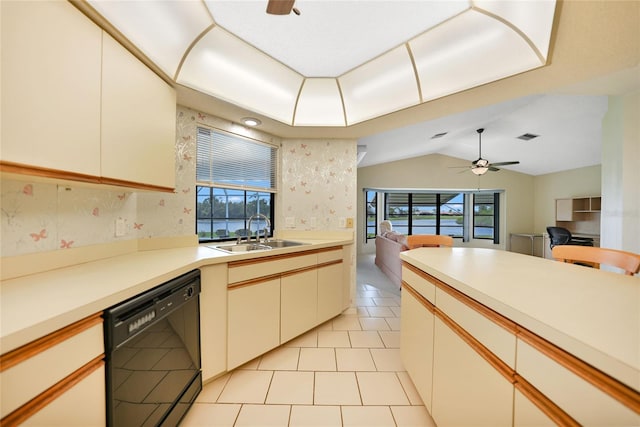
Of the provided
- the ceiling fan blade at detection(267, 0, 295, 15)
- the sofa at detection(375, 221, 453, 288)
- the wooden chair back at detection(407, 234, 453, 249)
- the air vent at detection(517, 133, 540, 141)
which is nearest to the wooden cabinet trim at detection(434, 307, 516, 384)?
the wooden chair back at detection(407, 234, 453, 249)

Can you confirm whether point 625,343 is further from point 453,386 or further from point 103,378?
point 103,378

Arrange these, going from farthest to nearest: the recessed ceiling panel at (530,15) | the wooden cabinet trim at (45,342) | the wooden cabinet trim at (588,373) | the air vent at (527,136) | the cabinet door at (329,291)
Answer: the air vent at (527,136) < the cabinet door at (329,291) < the recessed ceiling panel at (530,15) < the wooden cabinet trim at (45,342) < the wooden cabinet trim at (588,373)

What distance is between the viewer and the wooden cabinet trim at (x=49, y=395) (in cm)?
58

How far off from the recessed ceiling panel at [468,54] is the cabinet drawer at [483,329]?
1.61 m

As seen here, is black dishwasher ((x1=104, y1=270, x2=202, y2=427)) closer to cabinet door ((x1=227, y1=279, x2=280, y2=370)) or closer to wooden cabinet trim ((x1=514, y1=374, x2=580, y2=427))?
cabinet door ((x1=227, y1=279, x2=280, y2=370))

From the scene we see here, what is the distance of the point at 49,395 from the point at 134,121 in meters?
1.27

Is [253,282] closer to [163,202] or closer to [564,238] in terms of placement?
[163,202]

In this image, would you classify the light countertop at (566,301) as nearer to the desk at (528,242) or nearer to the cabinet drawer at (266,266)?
the cabinet drawer at (266,266)

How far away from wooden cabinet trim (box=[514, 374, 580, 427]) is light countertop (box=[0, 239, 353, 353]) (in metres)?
1.39

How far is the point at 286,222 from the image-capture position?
2773 mm

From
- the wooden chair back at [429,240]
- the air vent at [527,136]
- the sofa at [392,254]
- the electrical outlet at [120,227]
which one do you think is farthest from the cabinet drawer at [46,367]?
the air vent at [527,136]

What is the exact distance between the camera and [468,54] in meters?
1.68

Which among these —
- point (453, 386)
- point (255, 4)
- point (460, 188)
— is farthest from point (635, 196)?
point (460, 188)

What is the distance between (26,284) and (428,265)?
186 centimetres
